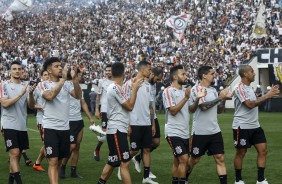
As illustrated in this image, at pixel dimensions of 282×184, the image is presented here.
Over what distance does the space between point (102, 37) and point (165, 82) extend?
30.5 feet

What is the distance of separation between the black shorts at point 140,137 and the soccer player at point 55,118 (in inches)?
80.1

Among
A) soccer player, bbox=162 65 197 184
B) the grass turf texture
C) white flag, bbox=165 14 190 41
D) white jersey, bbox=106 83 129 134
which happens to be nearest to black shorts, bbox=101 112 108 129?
the grass turf texture

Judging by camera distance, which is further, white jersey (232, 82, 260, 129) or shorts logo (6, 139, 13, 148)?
white jersey (232, 82, 260, 129)

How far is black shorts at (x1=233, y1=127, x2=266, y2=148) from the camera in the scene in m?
12.4

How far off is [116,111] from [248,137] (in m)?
3.01

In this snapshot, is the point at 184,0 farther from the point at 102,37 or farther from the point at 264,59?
the point at 264,59

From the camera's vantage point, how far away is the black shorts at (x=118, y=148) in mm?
10570

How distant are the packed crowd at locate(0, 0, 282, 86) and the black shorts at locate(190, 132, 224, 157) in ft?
104

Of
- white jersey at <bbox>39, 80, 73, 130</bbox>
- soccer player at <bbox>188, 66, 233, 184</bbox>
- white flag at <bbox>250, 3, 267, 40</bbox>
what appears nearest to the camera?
white jersey at <bbox>39, 80, 73, 130</bbox>

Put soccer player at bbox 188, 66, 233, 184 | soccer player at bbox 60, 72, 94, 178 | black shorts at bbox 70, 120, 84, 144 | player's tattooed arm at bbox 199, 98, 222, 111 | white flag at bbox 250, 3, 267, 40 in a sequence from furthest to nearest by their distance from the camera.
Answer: white flag at bbox 250, 3, 267, 40, black shorts at bbox 70, 120, 84, 144, soccer player at bbox 60, 72, 94, 178, soccer player at bbox 188, 66, 233, 184, player's tattooed arm at bbox 199, 98, 222, 111

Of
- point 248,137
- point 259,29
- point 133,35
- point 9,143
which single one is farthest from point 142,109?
point 133,35

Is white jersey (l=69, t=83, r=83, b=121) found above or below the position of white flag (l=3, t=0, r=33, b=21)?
below

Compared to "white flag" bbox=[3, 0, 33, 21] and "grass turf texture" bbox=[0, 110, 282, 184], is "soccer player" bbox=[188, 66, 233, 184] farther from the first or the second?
"white flag" bbox=[3, 0, 33, 21]

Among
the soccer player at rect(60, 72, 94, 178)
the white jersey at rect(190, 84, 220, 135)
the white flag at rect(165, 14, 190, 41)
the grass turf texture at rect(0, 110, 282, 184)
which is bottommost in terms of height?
the grass turf texture at rect(0, 110, 282, 184)
